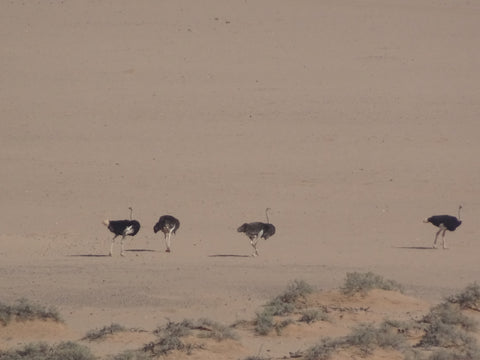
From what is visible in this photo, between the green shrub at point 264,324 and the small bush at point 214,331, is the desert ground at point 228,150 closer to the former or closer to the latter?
the green shrub at point 264,324

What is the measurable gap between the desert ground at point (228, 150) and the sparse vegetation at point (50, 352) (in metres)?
1.06

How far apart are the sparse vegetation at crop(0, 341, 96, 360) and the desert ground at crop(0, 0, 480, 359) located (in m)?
1.06

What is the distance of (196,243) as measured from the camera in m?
28.5

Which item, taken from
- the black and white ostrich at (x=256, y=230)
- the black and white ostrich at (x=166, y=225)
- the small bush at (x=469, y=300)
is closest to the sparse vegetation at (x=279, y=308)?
the small bush at (x=469, y=300)

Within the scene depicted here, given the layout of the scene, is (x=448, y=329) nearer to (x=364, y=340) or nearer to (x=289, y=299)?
(x=364, y=340)

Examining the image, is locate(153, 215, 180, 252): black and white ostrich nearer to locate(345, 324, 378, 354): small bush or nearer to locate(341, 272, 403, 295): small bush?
locate(341, 272, 403, 295): small bush

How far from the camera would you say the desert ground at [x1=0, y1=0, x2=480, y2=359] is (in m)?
23.6

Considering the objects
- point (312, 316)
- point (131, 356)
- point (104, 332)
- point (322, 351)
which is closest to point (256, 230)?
point (312, 316)

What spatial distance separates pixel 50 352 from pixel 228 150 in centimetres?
2253

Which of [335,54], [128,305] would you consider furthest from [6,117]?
[128,305]

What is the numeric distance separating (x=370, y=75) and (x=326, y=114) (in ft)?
14.9

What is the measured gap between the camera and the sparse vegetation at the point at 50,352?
1560 cm

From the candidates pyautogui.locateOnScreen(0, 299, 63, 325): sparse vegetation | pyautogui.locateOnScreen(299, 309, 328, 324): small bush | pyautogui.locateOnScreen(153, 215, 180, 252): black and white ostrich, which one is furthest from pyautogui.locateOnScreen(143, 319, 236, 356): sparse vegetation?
pyautogui.locateOnScreen(153, 215, 180, 252): black and white ostrich

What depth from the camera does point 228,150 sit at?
1508 inches
